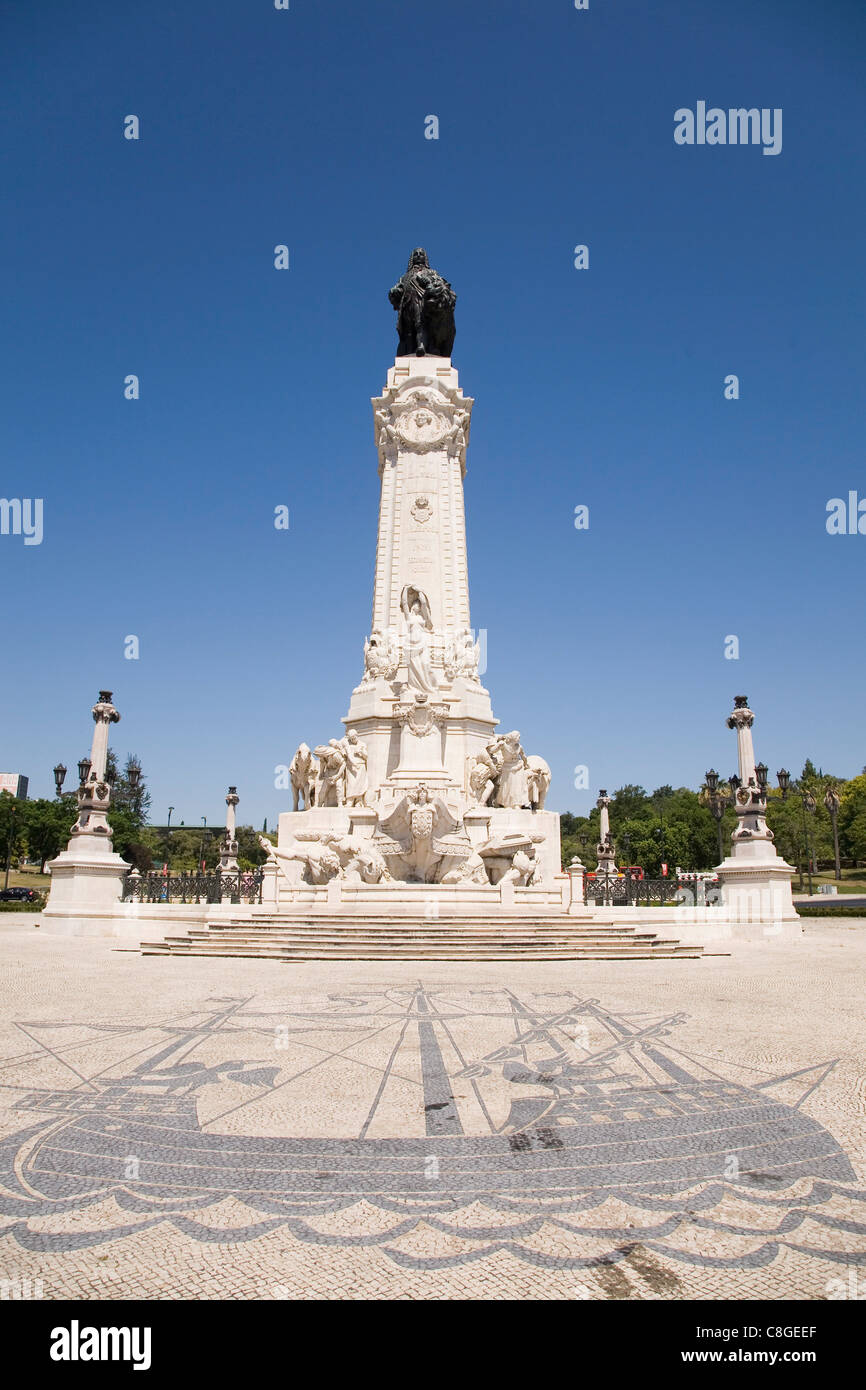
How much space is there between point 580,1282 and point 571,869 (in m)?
19.8

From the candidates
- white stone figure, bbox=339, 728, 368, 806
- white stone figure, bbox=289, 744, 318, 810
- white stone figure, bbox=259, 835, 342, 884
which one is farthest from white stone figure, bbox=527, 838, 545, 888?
white stone figure, bbox=289, 744, 318, 810

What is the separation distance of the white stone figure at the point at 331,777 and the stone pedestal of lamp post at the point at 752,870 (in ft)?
38.1

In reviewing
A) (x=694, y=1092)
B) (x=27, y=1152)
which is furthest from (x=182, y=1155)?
(x=694, y=1092)

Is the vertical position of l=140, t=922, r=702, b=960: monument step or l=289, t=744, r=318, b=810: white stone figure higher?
l=289, t=744, r=318, b=810: white stone figure

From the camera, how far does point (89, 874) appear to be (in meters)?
22.4

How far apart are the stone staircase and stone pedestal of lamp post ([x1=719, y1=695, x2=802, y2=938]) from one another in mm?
5943

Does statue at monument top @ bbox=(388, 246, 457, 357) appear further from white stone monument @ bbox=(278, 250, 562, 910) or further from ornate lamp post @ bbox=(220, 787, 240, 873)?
ornate lamp post @ bbox=(220, 787, 240, 873)

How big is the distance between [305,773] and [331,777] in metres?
1.05

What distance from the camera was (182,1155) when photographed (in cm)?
447

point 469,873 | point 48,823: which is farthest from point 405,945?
point 48,823

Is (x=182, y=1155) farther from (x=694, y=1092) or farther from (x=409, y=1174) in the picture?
(x=694, y=1092)

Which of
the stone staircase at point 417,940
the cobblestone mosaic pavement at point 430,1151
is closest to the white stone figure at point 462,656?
the stone staircase at point 417,940

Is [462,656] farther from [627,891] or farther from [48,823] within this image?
[48,823]

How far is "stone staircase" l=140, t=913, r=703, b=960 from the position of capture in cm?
1520
